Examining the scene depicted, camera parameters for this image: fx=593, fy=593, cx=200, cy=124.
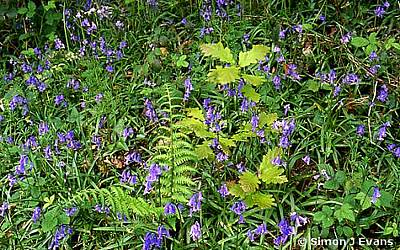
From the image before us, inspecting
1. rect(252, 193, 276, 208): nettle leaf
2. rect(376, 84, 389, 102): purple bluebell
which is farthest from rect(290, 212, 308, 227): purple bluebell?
rect(376, 84, 389, 102): purple bluebell

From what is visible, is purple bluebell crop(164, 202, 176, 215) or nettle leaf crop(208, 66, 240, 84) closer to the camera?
purple bluebell crop(164, 202, 176, 215)

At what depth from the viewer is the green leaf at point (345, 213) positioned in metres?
3.17

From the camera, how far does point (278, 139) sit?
12.8ft

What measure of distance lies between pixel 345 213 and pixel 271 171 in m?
0.48

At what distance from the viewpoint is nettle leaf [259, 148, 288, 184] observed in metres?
3.33

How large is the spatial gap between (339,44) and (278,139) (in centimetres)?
124

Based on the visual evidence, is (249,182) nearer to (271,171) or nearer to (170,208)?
(271,171)

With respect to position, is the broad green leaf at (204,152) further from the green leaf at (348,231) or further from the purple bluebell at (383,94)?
the purple bluebell at (383,94)

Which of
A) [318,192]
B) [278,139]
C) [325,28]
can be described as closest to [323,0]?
[325,28]

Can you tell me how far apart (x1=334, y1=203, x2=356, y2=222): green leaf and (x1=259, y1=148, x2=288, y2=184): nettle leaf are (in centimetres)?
34

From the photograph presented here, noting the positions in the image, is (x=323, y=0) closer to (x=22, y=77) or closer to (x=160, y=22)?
(x=160, y=22)

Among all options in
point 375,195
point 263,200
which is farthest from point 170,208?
point 375,195

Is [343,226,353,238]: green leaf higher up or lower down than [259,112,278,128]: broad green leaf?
lower down

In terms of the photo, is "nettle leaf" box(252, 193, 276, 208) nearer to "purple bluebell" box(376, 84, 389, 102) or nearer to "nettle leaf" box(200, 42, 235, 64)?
"nettle leaf" box(200, 42, 235, 64)
